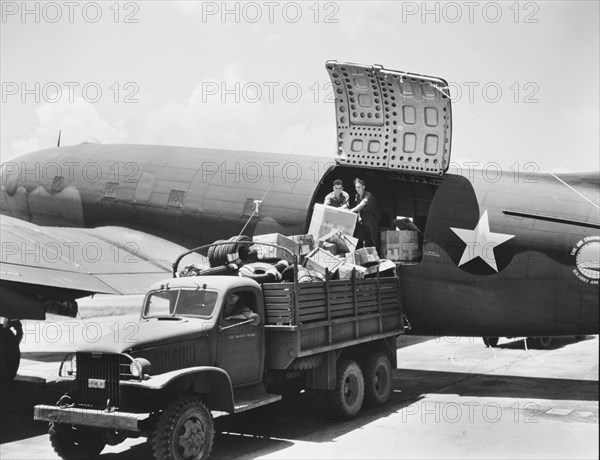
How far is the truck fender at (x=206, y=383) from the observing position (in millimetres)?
7548

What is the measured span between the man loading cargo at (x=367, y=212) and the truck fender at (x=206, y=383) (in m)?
5.40

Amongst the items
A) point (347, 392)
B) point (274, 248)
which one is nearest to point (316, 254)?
point (274, 248)

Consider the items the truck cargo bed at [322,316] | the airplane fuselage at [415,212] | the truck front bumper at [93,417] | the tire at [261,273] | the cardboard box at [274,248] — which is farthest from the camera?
the airplane fuselage at [415,212]

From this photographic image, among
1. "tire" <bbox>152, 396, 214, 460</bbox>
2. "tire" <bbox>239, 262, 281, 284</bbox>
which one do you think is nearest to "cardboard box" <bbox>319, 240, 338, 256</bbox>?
"tire" <bbox>239, 262, 281, 284</bbox>

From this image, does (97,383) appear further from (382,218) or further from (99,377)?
(382,218)

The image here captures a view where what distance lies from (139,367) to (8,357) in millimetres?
7558

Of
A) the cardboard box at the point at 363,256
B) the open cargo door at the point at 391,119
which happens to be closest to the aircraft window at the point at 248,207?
the open cargo door at the point at 391,119

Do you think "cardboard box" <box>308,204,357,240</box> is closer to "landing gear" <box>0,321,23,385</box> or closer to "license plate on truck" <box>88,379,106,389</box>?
"license plate on truck" <box>88,379,106,389</box>

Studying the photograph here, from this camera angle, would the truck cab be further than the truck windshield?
No

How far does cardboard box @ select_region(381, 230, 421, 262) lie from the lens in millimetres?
12906

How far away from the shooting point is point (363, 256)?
1174cm

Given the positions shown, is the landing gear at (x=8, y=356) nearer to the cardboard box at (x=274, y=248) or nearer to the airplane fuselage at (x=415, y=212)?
the airplane fuselage at (x=415, y=212)

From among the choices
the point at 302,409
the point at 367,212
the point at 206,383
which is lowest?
the point at 302,409

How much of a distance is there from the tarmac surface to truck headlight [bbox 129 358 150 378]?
63.0 inches
